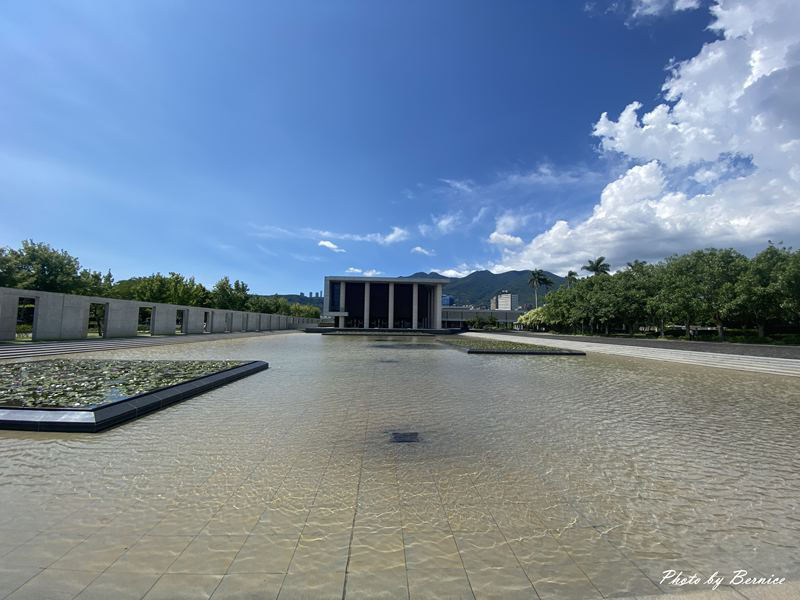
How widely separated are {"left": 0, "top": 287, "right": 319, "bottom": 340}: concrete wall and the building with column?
101 ft

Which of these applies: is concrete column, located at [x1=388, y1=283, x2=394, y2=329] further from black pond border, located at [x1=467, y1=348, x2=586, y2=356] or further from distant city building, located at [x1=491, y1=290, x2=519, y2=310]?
distant city building, located at [x1=491, y1=290, x2=519, y2=310]

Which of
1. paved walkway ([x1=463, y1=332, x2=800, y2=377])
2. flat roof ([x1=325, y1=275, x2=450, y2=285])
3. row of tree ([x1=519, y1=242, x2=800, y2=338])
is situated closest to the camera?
paved walkway ([x1=463, y1=332, x2=800, y2=377])

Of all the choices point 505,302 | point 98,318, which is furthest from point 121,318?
point 505,302

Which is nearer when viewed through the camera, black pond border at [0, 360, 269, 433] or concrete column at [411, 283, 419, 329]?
black pond border at [0, 360, 269, 433]

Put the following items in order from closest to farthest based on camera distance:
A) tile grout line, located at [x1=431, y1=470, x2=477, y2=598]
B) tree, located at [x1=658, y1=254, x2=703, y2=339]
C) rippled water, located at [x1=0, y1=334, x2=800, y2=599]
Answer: tile grout line, located at [x1=431, y1=470, x2=477, y2=598], rippled water, located at [x1=0, y1=334, x2=800, y2=599], tree, located at [x1=658, y1=254, x2=703, y2=339]

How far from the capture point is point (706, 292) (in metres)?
34.2

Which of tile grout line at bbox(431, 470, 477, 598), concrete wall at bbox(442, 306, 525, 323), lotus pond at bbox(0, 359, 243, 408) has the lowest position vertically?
tile grout line at bbox(431, 470, 477, 598)

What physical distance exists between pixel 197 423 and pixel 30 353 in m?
14.5

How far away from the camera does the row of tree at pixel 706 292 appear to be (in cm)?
2989

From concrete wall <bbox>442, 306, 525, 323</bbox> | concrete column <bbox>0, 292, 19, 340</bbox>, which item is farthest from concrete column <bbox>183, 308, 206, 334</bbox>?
concrete wall <bbox>442, 306, 525, 323</bbox>

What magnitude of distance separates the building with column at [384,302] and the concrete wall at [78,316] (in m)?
30.7

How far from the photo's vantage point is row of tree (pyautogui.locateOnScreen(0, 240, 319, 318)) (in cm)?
2973

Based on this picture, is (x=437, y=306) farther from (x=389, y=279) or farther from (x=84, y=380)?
(x=84, y=380)

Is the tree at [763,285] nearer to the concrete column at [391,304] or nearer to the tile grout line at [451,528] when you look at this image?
the tile grout line at [451,528]
